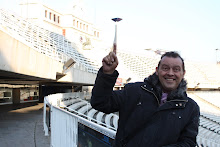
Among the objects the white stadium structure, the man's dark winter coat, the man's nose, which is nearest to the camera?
the man's dark winter coat

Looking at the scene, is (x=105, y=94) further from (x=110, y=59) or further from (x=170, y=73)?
(x=170, y=73)

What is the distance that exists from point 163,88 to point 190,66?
51.2 metres

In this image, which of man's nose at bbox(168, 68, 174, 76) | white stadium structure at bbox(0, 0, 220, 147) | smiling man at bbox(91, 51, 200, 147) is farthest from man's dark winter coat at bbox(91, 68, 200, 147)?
white stadium structure at bbox(0, 0, 220, 147)

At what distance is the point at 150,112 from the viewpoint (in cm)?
163

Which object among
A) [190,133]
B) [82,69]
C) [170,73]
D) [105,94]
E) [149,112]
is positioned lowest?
[190,133]

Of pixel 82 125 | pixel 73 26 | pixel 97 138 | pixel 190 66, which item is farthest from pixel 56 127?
pixel 190 66

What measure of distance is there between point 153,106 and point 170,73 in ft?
0.93

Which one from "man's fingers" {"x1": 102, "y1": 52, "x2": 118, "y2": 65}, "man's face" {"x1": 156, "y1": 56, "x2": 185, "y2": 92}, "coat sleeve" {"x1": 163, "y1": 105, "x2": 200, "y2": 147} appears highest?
"man's fingers" {"x1": 102, "y1": 52, "x2": 118, "y2": 65}

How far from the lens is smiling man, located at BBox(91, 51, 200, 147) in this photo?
5.22 feet

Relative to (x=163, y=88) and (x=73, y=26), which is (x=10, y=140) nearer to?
(x=163, y=88)

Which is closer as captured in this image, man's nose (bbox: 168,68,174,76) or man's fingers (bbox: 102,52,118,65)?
man's fingers (bbox: 102,52,118,65)

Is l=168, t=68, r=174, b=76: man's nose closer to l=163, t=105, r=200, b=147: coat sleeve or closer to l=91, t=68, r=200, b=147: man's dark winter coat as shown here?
l=91, t=68, r=200, b=147: man's dark winter coat

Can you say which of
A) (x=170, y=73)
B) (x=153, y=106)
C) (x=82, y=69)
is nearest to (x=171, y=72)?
(x=170, y=73)

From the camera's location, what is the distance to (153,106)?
1641mm
